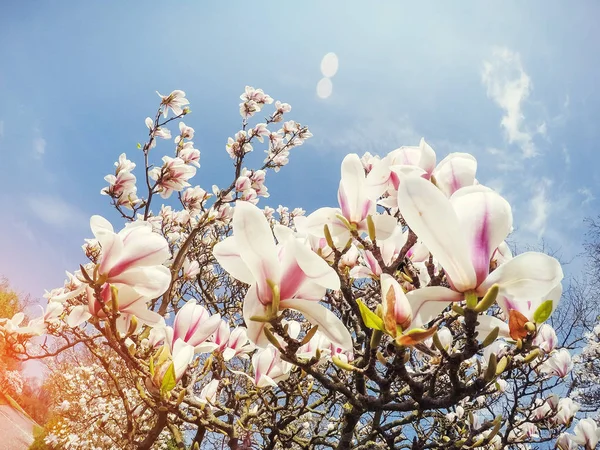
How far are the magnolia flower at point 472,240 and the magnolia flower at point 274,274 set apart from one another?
219 mm

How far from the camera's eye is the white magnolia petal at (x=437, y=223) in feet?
2.12

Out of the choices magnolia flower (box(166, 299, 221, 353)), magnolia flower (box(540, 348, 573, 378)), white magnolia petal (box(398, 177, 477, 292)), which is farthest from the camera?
magnolia flower (box(540, 348, 573, 378))

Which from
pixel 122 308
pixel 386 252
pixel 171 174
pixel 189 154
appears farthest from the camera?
pixel 189 154

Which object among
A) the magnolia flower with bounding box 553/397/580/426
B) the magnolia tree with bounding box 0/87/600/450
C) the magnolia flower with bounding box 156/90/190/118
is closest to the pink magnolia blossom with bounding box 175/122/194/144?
the magnolia flower with bounding box 156/90/190/118

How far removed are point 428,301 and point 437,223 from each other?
0.53 ft

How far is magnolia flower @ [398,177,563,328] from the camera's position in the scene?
654 mm

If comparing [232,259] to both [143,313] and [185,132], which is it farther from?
[185,132]

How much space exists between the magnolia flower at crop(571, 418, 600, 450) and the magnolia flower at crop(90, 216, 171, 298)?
3176mm

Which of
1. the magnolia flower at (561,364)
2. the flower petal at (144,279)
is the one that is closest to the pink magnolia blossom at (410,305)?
the flower petal at (144,279)

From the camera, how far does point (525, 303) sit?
863 mm

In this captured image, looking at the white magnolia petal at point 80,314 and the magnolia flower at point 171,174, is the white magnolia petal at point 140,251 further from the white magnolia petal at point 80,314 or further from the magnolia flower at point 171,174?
the magnolia flower at point 171,174

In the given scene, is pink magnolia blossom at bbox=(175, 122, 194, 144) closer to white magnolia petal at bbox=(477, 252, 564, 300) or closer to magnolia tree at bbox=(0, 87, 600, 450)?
magnolia tree at bbox=(0, 87, 600, 450)

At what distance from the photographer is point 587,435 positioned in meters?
2.58

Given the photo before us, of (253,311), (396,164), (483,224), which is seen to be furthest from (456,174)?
(253,311)
